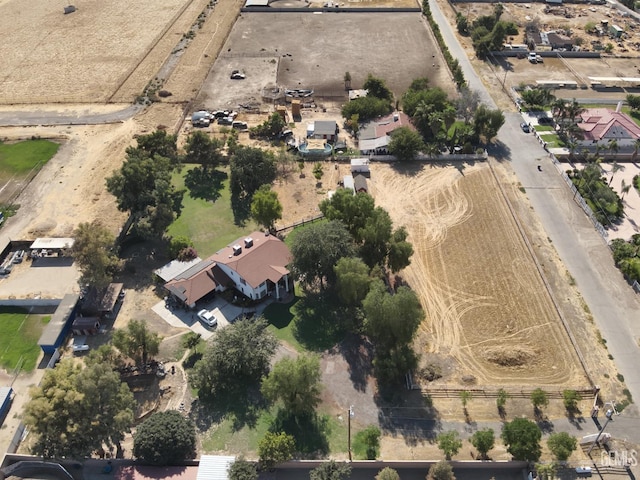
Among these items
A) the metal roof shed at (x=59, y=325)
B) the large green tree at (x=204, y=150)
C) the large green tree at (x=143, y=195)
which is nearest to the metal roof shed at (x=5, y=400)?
the metal roof shed at (x=59, y=325)

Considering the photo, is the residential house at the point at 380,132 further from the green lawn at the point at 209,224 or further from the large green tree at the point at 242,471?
the large green tree at the point at 242,471

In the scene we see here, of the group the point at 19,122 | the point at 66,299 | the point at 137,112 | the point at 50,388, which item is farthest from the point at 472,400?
the point at 19,122

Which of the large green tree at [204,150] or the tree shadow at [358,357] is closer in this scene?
the tree shadow at [358,357]

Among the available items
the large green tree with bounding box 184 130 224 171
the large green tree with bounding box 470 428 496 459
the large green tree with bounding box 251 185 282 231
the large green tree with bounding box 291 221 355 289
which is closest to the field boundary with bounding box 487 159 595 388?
the large green tree with bounding box 470 428 496 459

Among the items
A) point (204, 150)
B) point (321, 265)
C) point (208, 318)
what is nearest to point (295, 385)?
point (321, 265)

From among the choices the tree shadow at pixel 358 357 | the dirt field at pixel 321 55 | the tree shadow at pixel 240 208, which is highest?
the dirt field at pixel 321 55
